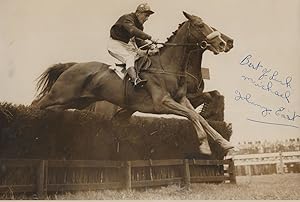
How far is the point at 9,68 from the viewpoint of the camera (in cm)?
221

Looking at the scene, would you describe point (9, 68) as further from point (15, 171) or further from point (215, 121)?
point (215, 121)

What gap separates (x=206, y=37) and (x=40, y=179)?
3.61ft

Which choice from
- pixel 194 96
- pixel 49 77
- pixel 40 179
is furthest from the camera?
pixel 49 77

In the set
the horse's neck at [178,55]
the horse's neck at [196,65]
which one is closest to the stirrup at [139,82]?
the horse's neck at [178,55]

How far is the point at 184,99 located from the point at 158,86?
150mm

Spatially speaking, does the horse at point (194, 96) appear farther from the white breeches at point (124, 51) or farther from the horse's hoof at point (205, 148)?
the white breeches at point (124, 51)

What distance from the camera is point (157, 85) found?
2.04 meters

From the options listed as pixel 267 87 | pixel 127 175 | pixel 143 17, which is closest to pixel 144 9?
pixel 143 17

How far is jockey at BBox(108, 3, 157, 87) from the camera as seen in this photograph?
2064 millimetres

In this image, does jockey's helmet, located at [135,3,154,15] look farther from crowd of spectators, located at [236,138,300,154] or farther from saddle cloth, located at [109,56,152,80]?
crowd of spectators, located at [236,138,300,154]
